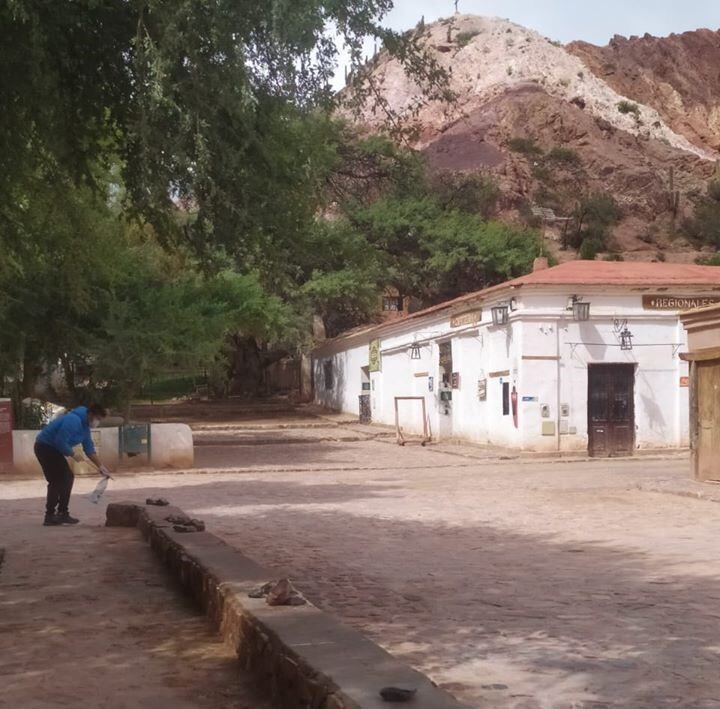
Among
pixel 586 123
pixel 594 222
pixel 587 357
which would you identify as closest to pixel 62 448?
pixel 587 357

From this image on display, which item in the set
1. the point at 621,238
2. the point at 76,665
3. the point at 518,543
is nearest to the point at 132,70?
the point at 76,665

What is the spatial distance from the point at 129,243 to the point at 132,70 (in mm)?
18652

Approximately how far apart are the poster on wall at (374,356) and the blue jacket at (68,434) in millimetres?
26425

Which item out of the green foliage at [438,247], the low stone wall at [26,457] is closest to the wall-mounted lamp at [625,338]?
the low stone wall at [26,457]

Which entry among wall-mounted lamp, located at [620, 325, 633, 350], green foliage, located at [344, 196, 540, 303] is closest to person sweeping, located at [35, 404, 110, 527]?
wall-mounted lamp, located at [620, 325, 633, 350]

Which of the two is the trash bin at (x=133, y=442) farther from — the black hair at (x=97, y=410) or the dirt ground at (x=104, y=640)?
the dirt ground at (x=104, y=640)

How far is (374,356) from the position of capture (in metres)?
39.3

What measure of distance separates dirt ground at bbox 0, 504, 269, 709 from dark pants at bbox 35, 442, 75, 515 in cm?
240

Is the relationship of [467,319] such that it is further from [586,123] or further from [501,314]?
[586,123]

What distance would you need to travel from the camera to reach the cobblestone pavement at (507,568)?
5234 mm

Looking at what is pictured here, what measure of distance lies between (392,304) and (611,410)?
36823 millimetres

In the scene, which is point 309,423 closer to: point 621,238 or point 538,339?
point 538,339

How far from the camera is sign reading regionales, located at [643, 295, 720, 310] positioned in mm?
25781

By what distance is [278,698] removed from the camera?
473 centimetres
